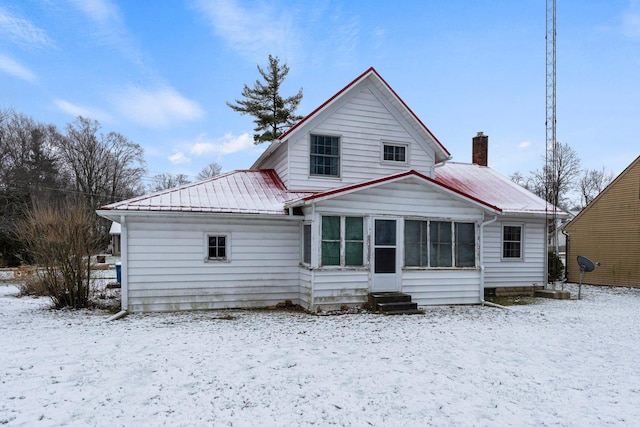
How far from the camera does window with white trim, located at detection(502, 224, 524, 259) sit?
606 inches

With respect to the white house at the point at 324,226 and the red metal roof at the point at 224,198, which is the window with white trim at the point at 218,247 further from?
the red metal roof at the point at 224,198

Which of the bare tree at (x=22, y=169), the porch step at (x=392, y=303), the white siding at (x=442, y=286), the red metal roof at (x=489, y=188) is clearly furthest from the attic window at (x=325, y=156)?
the bare tree at (x=22, y=169)

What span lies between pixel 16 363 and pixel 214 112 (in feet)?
97.9

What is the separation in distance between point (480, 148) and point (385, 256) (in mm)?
11219

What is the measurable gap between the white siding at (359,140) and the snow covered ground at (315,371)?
4981 mm

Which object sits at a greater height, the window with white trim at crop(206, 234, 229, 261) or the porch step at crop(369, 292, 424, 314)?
the window with white trim at crop(206, 234, 229, 261)

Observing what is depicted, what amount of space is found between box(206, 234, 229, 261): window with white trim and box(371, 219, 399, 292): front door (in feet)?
13.8

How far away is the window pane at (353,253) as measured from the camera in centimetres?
1145

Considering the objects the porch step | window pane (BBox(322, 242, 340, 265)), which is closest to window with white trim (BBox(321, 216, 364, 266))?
window pane (BBox(322, 242, 340, 265))

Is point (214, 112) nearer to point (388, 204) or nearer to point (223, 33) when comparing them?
point (223, 33)

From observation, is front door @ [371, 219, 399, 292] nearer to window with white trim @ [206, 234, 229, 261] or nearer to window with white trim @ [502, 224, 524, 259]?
window with white trim @ [206, 234, 229, 261]

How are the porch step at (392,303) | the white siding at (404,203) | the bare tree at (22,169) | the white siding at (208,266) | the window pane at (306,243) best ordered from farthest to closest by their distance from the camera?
the bare tree at (22,169)
the window pane at (306,243)
the white siding at (404,203)
the porch step at (392,303)
the white siding at (208,266)

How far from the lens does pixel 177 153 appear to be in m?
64.3

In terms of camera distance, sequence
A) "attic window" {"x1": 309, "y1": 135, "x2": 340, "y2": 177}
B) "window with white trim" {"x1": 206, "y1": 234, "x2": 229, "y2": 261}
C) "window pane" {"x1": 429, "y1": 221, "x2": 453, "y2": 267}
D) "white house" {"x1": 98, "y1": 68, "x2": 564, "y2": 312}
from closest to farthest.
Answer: "white house" {"x1": 98, "y1": 68, "x2": 564, "y2": 312} → "window with white trim" {"x1": 206, "y1": 234, "x2": 229, "y2": 261} → "window pane" {"x1": 429, "y1": 221, "x2": 453, "y2": 267} → "attic window" {"x1": 309, "y1": 135, "x2": 340, "y2": 177}
